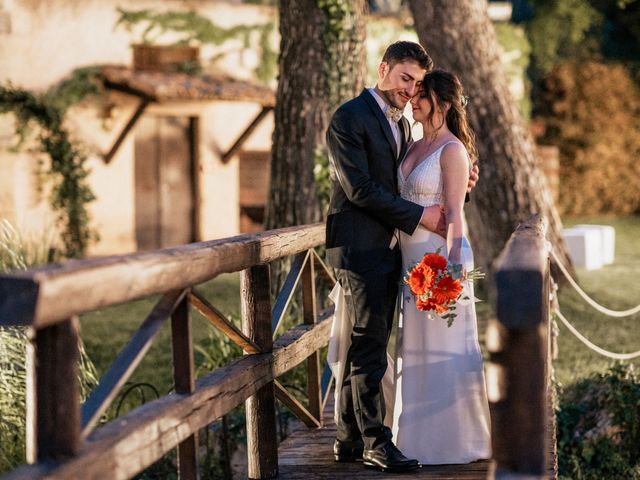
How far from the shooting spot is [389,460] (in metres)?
4.59

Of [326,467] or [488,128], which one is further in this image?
[488,128]

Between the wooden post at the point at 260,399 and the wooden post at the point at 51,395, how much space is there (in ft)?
6.03

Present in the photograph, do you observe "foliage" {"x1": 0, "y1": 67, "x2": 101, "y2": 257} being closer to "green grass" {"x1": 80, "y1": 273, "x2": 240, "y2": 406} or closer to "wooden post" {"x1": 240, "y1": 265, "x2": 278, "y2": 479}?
"green grass" {"x1": 80, "y1": 273, "x2": 240, "y2": 406}

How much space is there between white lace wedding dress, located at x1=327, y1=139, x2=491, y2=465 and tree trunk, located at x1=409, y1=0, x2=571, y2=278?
21.9 ft

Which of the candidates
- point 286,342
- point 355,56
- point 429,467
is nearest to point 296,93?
point 355,56

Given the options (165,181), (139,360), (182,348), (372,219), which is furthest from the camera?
(165,181)

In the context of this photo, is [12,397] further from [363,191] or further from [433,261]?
[433,261]

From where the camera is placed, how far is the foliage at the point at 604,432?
6.46m

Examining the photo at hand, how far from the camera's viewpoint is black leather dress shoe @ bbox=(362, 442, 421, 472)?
4.60 m

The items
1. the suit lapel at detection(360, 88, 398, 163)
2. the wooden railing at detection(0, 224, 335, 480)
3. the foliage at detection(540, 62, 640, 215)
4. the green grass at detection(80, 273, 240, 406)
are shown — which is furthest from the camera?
the foliage at detection(540, 62, 640, 215)

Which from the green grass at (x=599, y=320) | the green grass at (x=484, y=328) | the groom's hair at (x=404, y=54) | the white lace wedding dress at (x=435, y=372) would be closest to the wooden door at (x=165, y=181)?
the green grass at (x=484, y=328)

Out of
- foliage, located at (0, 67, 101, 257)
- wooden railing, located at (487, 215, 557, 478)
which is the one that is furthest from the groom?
foliage, located at (0, 67, 101, 257)

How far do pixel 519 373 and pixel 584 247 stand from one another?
1128cm

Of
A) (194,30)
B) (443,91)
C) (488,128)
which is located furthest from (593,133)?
(443,91)
